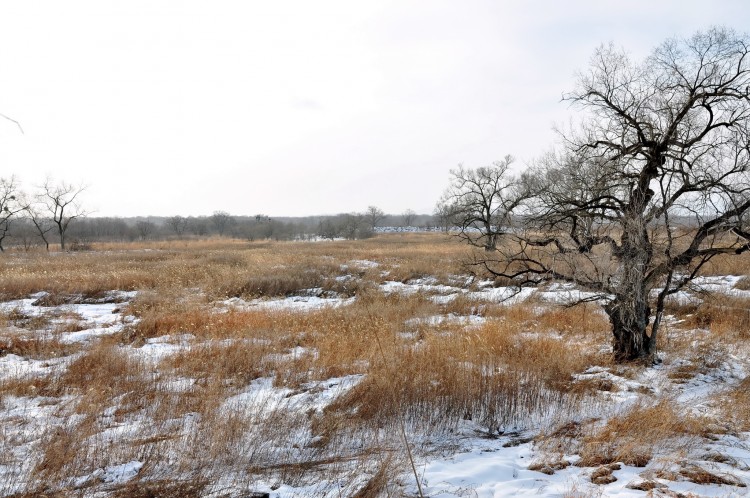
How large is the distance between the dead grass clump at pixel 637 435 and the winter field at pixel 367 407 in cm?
2

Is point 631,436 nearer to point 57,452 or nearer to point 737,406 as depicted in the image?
point 737,406

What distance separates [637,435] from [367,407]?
305 cm

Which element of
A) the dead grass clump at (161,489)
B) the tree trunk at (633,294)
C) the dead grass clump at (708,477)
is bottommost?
the dead grass clump at (708,477)

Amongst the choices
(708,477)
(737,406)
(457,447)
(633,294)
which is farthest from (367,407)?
(737,406)

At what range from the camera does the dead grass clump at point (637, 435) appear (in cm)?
419

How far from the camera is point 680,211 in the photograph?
6637 mm

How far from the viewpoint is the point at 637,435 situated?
4.55 meters

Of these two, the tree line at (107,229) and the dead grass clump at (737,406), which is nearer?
the dead grass clump at (737,406)

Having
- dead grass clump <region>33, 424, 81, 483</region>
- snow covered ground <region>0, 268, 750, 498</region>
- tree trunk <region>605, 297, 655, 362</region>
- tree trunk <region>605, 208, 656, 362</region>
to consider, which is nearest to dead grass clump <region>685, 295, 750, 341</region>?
snow covered ground <region>0, 268, 750, 498</region>

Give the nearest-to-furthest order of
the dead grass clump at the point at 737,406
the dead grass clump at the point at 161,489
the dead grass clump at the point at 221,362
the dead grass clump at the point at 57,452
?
the dead grass clump at the point at 161,489 < the dead grass clump at the point at 57,452 < the dead grass clump at the point at 737,406 < the dead grass clump at the point at 221,362

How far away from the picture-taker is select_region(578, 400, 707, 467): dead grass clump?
4.19 m

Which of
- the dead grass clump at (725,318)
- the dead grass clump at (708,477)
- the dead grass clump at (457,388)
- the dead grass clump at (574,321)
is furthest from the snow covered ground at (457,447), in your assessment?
the dead grass clump at (574,321)

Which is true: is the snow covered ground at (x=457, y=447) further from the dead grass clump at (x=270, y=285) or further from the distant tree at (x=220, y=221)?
the distant tree at (x=220, y=221)

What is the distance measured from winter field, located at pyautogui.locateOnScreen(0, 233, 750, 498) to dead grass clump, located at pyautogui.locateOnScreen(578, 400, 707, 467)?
22 millimetres
